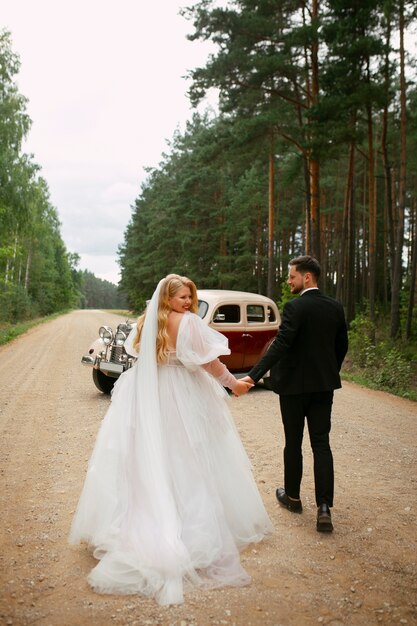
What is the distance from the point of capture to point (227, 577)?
Result: 2.97 metres

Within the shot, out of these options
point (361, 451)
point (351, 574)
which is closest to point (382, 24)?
point (361, 451)

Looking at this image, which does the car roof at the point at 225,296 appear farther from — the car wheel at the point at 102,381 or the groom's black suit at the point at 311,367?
the groom's black suit at the point at 311,367

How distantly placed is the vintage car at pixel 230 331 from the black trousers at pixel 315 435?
15.6ft

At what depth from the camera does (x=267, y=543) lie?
11.6ft

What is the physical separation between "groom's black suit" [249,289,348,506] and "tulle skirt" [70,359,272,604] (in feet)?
1.85

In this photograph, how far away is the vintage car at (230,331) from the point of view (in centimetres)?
841

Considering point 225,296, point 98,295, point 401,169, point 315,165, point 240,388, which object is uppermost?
point 98,295

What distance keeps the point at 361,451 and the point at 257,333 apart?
3827 mm

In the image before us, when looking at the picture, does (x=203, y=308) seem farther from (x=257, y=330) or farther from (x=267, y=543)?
(x=267, y=543)

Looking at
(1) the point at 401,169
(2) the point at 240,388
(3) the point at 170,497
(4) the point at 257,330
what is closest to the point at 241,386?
(2) the point at 240,388

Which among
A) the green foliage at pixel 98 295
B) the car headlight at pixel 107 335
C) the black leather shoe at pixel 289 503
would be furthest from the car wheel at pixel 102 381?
the green foliage at pixel 98 295

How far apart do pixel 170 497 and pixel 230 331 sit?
5.90 m

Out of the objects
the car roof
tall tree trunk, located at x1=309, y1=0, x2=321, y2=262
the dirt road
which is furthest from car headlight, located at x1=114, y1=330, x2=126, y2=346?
tall tree trunk, located at x1=309, y1=0, x2=321, y2=262

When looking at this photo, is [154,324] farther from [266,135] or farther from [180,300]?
[266,135]
